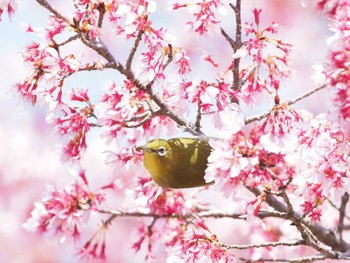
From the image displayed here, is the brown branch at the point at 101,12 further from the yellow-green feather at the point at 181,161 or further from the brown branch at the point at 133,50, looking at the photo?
the yellow-green feather at the point at 181,161

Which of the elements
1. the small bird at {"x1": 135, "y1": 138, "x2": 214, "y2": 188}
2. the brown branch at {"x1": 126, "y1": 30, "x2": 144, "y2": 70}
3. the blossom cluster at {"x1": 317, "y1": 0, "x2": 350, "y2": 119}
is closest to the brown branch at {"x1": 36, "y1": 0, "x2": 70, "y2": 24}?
the brown branch at {"x1": 126, "y1": 30, "x2": 144, "y2": 70}

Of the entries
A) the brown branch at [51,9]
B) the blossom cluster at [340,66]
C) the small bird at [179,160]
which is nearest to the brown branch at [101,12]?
the brown branch at [51,9]

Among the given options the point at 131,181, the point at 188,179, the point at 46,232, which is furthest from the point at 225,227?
the point at 188,179

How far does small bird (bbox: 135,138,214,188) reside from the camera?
161 inches

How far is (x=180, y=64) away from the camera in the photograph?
12.4 ft

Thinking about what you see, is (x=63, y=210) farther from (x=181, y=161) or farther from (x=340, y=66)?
(x=340, y=66)

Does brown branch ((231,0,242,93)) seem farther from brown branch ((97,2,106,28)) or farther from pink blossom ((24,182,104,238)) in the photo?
pink blossom ((24,182,104,238))

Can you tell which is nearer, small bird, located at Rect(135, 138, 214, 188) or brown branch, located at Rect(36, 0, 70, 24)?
brown branch, located at Rect(36, 0, 70, 24)

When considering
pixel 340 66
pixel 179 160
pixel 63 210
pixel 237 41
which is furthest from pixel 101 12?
pixel 63 210

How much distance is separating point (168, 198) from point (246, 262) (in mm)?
1447

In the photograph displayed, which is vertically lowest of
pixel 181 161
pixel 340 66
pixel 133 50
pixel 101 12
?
pixel 340 66

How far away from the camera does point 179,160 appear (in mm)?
4117

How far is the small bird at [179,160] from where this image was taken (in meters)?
4.10

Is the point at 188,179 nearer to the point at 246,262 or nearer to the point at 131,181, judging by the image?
the point at 246,262
